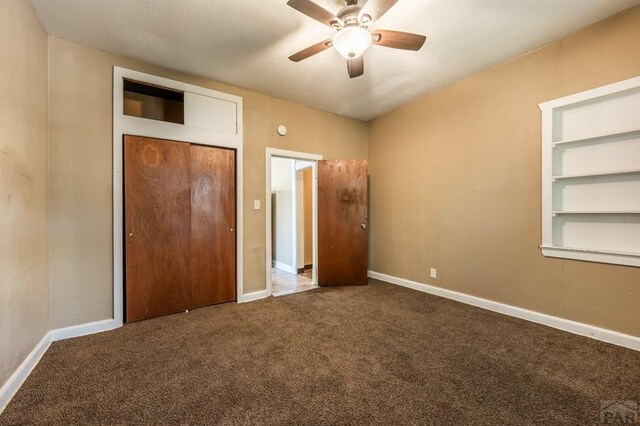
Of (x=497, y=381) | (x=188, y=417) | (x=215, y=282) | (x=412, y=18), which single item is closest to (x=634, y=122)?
(x=412, y=18)

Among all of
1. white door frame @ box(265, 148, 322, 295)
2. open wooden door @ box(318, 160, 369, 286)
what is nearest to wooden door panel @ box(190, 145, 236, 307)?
white door frame @ box(265, 148, 322, 295)

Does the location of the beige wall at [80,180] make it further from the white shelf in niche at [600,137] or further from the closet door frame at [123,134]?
the white shelf in niche at [600,137]

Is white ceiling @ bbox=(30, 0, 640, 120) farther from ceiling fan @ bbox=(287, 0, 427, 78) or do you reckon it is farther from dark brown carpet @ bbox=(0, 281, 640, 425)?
dark brown carpet @ bbox=(0, 281, 640, 425)

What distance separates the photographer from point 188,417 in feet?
4.91

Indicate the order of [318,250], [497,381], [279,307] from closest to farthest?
[497,381] < [279,307] < [318,250]

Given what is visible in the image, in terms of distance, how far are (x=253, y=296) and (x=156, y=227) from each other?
1428 millimetres

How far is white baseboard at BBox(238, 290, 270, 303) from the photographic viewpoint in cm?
341

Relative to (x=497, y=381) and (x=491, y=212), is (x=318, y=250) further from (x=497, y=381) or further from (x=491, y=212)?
(x=497, y=381)

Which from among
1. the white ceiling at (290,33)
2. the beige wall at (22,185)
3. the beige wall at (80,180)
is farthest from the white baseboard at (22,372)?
the white ceiling at (290,33)

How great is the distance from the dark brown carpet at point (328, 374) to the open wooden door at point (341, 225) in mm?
1315

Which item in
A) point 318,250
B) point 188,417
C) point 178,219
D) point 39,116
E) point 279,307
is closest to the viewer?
point 188,417

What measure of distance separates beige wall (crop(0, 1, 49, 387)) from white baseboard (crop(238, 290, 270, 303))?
175 centimetres

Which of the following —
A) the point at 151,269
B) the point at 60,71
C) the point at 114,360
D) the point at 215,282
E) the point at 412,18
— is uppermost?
the point at 412,18

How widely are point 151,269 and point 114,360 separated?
95cm
